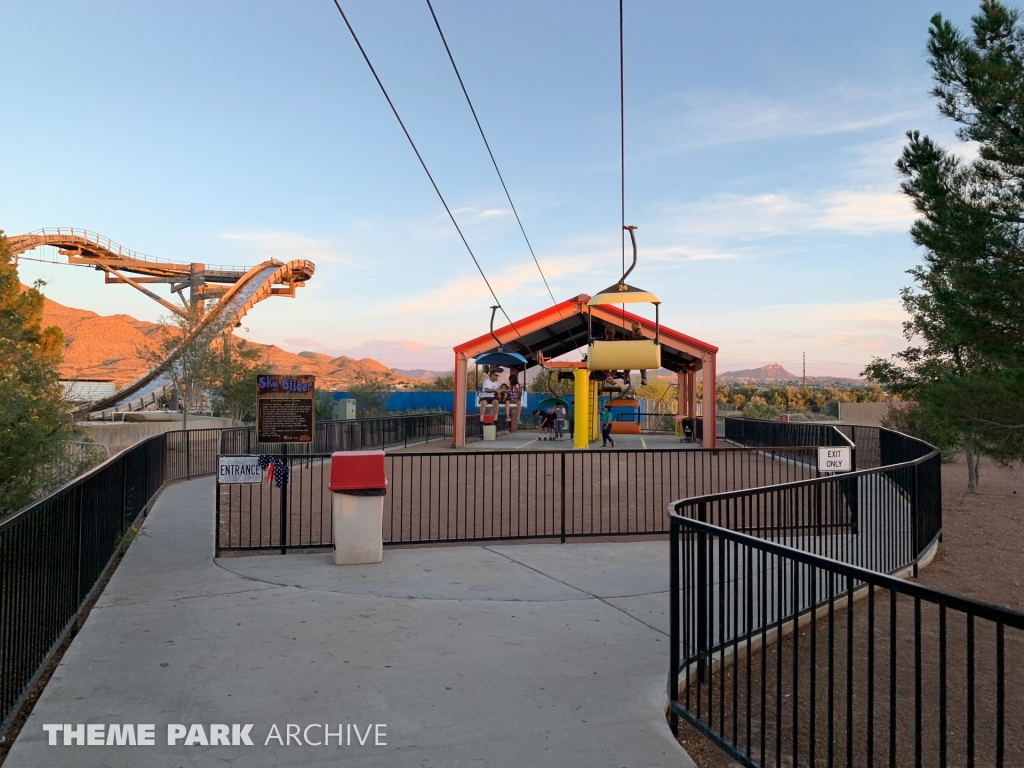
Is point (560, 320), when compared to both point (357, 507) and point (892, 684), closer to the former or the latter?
point (357, 507)

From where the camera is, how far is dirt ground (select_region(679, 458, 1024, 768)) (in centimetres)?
436

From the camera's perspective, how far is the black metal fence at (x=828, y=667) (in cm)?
323

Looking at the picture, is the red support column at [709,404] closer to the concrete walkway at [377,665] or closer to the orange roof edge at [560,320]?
the orange roof edge at [560,320]

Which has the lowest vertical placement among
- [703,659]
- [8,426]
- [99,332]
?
[703,659]

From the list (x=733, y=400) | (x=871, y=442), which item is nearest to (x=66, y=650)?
(x=871, y=442)

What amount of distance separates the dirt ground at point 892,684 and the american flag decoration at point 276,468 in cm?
576

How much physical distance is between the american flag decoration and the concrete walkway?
1.06 meters

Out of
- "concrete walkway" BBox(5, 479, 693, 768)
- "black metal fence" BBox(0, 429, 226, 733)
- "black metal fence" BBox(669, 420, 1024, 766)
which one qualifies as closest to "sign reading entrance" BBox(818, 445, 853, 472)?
"black metal fence" BBox(669, 420, 1024, 766)

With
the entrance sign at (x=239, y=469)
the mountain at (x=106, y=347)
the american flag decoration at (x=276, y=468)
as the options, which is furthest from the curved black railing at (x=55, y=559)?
the mountain at (x=106, y=347)

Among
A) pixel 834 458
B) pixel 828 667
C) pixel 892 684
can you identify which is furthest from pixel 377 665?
pixel 834 458

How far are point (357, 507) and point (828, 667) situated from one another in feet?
19.8

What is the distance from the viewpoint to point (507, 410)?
124 ft

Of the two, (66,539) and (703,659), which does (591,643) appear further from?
(66,539)

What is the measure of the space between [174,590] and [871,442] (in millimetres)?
18209
